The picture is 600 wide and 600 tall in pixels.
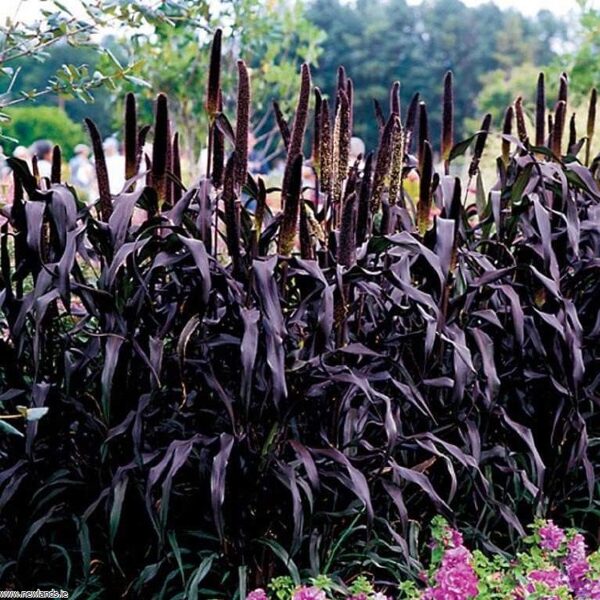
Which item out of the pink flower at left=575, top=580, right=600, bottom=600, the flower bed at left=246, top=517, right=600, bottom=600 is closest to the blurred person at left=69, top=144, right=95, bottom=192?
the flower bed at left=246, top=517, right=600, bottom=600

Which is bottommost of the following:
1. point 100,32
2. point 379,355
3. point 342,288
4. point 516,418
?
point 516,418

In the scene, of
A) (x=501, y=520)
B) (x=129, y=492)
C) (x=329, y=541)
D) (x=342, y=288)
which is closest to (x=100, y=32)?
(x=342, y=288)

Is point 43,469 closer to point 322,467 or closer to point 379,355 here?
point 322,467

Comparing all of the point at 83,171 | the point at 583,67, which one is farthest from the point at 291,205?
the point at 83,171

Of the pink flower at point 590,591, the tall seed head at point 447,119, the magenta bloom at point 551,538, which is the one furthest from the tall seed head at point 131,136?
the pink flower at point 590,591

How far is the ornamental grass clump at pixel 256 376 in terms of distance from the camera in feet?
7.48

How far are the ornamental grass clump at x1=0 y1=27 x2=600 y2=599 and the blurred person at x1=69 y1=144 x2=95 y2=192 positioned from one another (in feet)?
22.7

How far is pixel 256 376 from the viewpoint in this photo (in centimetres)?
234

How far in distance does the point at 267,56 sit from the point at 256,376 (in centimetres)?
1050

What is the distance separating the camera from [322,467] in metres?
2.42

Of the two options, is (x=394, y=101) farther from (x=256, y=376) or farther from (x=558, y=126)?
(x=256, y=376)

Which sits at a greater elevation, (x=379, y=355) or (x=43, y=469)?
(x=379, y=355)

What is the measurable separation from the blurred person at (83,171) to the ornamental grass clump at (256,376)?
6918mm

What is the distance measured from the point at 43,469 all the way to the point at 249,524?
529mm
